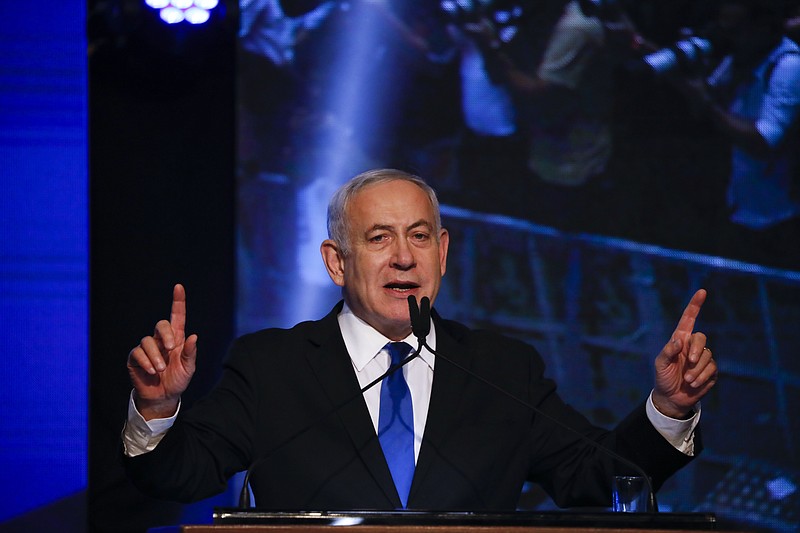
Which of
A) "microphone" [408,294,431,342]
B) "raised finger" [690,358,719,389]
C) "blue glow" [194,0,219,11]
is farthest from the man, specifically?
"blue glow" [194,0,219,11]

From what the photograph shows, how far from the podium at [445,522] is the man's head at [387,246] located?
2.91ft

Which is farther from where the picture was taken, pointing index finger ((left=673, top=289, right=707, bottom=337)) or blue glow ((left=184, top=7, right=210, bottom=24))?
blue glow ((left=184, top=7, right=210, bottom=24))

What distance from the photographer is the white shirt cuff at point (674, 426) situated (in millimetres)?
2129

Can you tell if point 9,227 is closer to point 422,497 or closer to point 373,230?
point 373,230

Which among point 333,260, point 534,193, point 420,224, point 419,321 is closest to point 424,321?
point 419,321

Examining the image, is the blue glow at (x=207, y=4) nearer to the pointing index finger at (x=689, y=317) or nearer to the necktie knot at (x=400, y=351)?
the necktie knot at (x=400, y=351)

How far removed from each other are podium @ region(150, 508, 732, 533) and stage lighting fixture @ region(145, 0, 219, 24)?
224 centimetres

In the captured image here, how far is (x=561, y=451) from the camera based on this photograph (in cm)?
241

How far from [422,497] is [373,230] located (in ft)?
2.16

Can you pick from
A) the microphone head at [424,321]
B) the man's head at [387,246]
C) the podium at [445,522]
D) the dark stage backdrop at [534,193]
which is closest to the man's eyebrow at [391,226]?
the man's head at [387,246]

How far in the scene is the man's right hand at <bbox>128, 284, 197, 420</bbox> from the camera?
6.15 feet

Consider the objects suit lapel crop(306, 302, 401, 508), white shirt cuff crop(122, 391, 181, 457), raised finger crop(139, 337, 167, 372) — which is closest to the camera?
raised finger crop(139, 337, 167, 372)

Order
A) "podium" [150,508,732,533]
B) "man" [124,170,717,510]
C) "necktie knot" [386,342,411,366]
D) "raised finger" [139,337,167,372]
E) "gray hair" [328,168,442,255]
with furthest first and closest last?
1. "gray hair" [328,168,442,255]
2. "necktie knot" [386,342,411,366]
3. "man" [124,170,717,510]
4. "raised finger" [139,337,167,372]
5. "podium" [150,508,732,533]

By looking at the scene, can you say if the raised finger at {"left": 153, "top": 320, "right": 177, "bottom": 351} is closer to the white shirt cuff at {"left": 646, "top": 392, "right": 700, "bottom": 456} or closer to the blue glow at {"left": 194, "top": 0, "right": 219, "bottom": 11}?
the white shirt cuff at {"left": 646, "top": 392, "right": 700, "bottom": 456}
